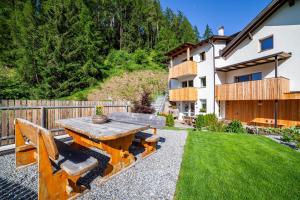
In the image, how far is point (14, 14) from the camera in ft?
80.1

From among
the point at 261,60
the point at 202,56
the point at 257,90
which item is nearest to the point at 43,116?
the point at 257,90

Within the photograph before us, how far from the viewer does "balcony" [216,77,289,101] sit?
1115cm

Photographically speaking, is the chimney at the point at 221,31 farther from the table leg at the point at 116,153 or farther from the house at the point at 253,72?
the table leg at the point at 116,153

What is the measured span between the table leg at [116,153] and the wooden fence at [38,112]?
422 centimetres

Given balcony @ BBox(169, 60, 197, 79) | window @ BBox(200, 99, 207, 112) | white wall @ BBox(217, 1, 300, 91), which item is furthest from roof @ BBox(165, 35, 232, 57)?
window @ BBox(200, 99, 207, 112)

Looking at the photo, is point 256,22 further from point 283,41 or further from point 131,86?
point 131,86

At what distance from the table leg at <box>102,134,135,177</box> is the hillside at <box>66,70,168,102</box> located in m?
15.9

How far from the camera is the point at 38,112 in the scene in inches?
257

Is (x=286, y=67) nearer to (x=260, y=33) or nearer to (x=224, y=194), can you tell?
(x=260, y=33)

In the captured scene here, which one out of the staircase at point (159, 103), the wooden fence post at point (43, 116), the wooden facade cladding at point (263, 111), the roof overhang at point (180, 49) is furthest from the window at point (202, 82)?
the wooden fence post at point (43, 116)

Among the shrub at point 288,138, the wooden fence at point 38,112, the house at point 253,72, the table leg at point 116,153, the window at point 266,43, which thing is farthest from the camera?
the window at point 266,43

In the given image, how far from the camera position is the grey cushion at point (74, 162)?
8.93 feet

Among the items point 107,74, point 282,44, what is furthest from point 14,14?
point 282,44

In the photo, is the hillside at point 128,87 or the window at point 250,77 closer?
the window at point 250,77
